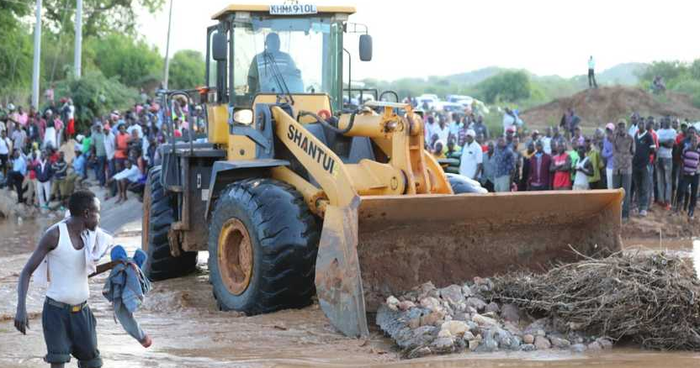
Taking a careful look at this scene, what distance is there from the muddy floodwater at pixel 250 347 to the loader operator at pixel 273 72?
2363 millimetres

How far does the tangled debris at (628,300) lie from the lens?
831cm

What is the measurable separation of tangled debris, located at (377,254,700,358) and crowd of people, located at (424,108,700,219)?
908 cm

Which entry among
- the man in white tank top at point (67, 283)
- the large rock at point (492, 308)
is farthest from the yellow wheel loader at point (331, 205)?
the man in white tank top at point (67, 283)

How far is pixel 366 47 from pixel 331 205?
270 centimetres

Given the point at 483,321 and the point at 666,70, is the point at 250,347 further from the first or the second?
the point at 666,70

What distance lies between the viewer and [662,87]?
116ft

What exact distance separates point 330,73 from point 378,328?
358 centimetres

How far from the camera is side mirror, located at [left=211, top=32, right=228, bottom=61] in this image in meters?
10.7

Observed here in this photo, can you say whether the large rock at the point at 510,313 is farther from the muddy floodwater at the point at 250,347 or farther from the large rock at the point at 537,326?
the muddy floodwater at the point at 250,347

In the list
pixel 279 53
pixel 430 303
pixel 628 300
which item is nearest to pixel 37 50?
pixel 279 53

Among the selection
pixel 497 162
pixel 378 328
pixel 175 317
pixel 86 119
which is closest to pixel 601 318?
pixel 378 328

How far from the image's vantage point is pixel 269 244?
30.7ft

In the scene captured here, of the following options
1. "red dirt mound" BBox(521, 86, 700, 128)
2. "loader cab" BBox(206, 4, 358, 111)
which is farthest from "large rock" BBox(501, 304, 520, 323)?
"red dirt mound" BBox(521, 86, 700, 128)

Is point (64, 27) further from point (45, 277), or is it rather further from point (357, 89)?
point (45, 277)
